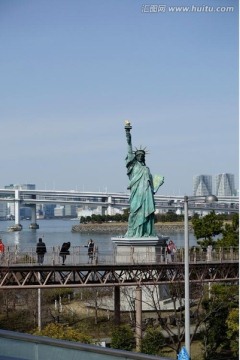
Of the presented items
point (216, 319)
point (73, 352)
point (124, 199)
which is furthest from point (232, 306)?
point (124, 199)

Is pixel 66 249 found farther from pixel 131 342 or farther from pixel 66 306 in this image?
pixel 66 306

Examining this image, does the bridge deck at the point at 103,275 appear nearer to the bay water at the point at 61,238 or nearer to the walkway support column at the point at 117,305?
the walkway support column at the point at 117,305

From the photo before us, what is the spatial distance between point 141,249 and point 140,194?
5.91 feet

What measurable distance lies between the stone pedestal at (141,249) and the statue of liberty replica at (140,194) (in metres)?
0.49

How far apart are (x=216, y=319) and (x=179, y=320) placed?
0.72 metres

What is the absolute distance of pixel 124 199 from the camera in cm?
7319

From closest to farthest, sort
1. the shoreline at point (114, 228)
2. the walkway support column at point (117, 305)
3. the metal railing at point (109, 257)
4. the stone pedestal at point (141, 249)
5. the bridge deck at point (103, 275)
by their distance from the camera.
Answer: the bridge deck at point (103, 275) → the metal railing at point (109, 257) → the walkway support column at point (117, 305) → the stone pedestal at point (141, 249) → the shoreline at point (114, 228)

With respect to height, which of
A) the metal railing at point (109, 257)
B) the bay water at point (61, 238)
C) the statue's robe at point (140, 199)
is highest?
the statue's robe at point (140, 199)

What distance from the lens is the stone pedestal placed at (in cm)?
1860

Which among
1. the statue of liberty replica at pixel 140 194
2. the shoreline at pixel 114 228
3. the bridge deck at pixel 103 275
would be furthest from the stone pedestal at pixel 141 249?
the shoreline at pixel 114 228

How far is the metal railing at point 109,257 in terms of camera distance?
1686 centimetres

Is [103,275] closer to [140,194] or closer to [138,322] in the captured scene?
[138,322]

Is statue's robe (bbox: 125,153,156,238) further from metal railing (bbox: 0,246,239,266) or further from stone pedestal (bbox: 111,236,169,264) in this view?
metal railing (bbox: 0,246,239,266)

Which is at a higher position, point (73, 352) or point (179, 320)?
point (73, 352)
